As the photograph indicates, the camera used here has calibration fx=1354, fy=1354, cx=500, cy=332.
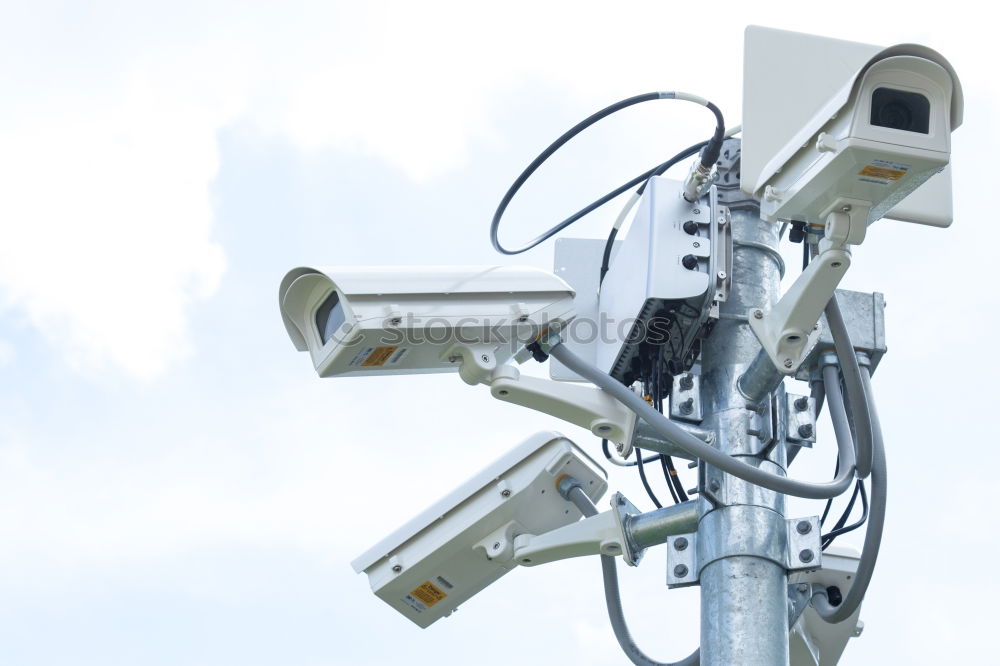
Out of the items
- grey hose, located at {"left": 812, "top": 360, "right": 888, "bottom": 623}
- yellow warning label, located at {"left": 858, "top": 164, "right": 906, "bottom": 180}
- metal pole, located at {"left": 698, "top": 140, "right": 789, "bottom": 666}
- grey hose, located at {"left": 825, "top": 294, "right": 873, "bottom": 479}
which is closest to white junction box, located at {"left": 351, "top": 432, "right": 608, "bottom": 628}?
metal pole, located at {"left": 698, "top": 140, "right": 789, "bottom": 666}

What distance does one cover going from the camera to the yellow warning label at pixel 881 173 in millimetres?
2627

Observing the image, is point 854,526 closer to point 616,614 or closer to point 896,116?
point 616,614

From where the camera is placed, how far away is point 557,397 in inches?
126

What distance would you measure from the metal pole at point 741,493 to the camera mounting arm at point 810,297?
238 mm

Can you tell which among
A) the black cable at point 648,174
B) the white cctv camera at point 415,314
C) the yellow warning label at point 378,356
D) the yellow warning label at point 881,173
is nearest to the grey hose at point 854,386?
the yellow warning label at point 881,173

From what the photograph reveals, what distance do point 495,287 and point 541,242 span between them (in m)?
0.71

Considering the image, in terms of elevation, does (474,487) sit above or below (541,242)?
below

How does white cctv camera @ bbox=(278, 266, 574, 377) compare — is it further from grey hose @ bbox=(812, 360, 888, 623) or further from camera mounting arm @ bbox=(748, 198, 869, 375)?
grey hose @ bbox=(812, 360, 888, 623)

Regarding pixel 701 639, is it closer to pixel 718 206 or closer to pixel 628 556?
pixel 628 556

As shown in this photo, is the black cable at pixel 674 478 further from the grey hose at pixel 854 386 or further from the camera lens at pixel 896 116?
the camera lens at pixel 896 116

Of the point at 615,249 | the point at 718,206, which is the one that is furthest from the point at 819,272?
the point at 615,249

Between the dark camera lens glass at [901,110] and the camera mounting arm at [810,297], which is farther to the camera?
the camera mounting arm at [810,297]

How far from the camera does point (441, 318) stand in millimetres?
3078

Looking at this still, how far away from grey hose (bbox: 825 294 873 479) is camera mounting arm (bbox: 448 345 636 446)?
0.53m
